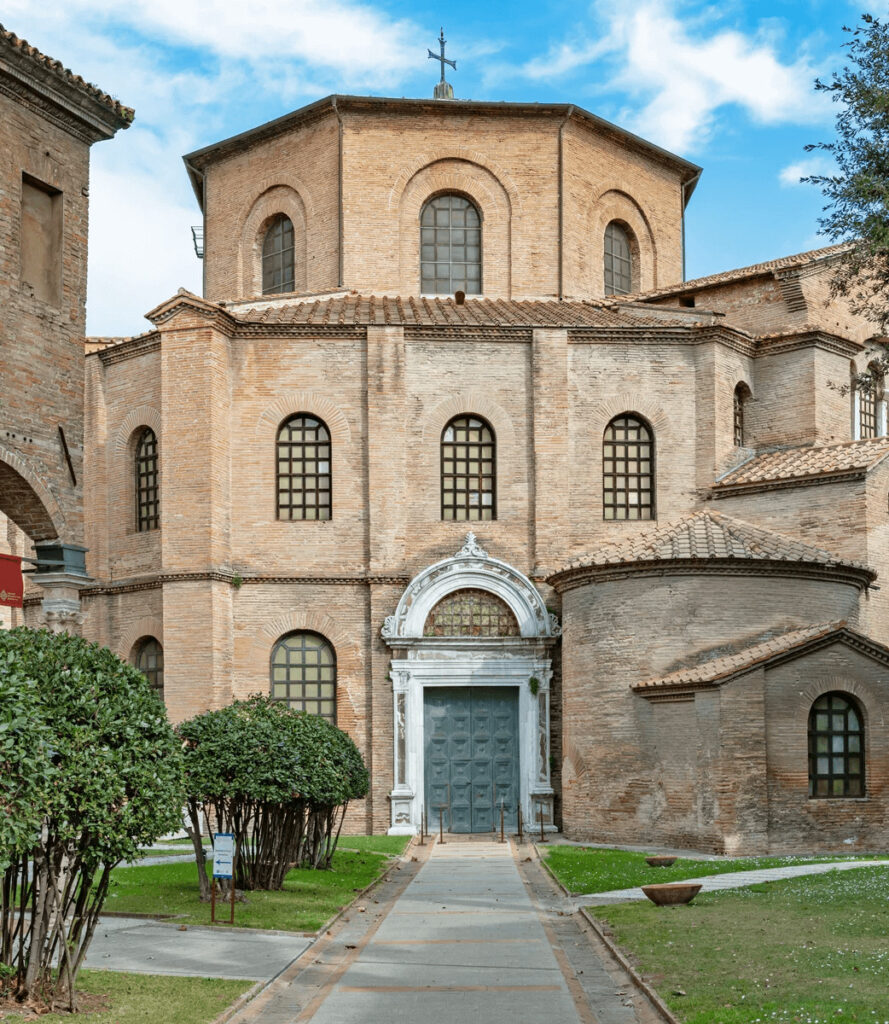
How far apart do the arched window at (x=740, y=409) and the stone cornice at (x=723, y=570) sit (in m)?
5.10

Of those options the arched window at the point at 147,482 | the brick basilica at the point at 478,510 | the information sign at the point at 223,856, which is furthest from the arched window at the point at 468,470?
the information sign at the point at 223,856

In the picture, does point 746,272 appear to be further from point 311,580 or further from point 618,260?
point 311,580

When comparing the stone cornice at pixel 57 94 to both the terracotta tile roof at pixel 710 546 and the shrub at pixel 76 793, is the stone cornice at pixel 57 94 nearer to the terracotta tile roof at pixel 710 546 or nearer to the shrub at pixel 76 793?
the shrub at pixel 76 793

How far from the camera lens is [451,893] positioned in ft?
58.5

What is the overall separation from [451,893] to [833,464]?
1315cm

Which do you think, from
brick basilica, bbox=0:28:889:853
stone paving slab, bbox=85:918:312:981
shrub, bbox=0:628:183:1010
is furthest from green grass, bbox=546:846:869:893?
shrub, bbox=0:628:183:1010

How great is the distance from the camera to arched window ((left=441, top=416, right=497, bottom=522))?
28781mm

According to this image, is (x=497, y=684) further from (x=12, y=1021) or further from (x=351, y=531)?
(x=12, y=1021)

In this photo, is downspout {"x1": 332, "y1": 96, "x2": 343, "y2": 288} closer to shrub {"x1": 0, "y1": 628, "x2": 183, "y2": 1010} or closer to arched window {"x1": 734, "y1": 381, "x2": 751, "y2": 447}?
arched window {"x1": 734, "y1": 381, "x2": 751, "y2": 447}

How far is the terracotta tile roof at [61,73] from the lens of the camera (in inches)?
661

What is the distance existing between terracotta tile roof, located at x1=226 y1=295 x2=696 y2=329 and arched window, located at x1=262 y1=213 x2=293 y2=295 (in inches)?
99.2

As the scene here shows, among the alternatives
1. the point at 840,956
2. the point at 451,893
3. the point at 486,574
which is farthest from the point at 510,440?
the point at 840,956

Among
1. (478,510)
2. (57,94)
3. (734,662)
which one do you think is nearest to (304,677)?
(478,510)

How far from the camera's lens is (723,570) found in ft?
80.8
